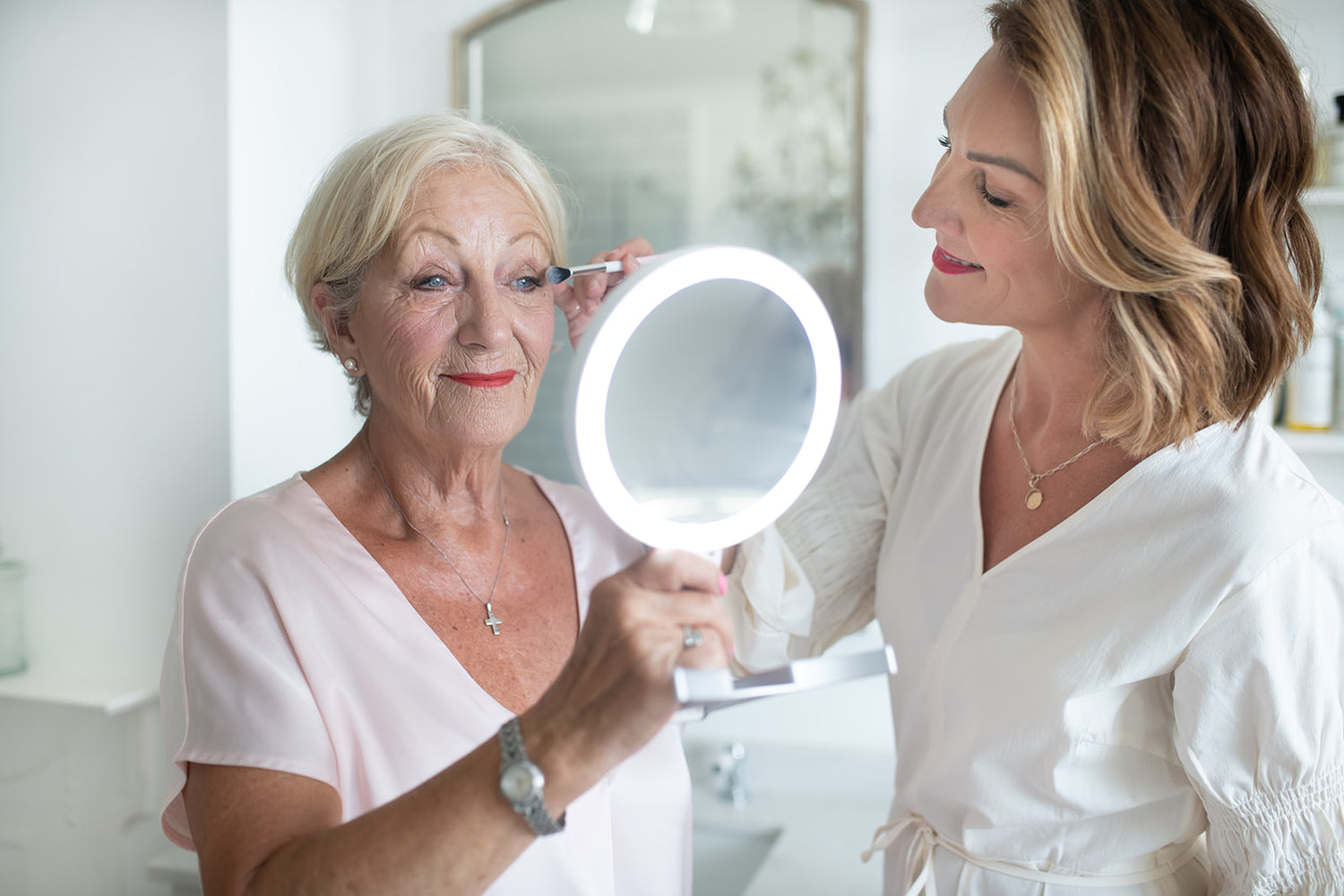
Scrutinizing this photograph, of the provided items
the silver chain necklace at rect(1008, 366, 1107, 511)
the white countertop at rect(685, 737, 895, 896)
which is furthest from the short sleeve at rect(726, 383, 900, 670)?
the white countertop at rect(685, 737, 895, 896)

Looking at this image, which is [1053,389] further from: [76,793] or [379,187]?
[76,793]

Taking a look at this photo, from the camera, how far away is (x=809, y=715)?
6.38 feet

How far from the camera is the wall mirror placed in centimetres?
178

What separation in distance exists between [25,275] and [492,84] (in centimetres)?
91

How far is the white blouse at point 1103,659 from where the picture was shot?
85cm

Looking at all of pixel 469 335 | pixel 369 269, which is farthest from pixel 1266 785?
pixel 369 269

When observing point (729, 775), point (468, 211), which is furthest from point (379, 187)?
point (729, 775)

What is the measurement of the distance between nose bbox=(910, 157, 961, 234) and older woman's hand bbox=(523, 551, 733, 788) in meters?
0.46

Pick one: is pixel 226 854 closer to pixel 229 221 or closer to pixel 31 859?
pixel 229 221

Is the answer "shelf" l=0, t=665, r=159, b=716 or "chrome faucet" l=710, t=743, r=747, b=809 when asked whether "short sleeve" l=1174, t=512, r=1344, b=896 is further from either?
"shelf" l=0, t=665, r=159, b=716

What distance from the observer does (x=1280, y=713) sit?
839mm

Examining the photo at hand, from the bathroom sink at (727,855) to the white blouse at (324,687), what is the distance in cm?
91

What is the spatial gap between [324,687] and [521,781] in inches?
11.3

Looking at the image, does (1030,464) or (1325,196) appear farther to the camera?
(1325,196)
